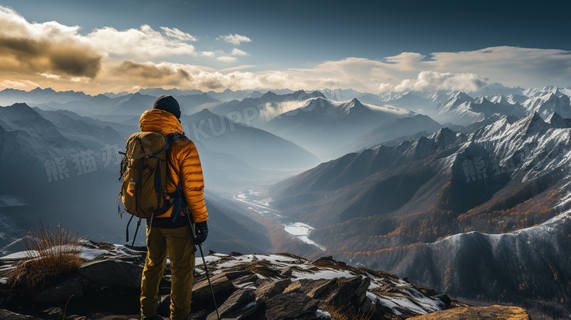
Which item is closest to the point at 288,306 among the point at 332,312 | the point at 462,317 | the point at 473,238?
the point at 332,312

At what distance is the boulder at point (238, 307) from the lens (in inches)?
278

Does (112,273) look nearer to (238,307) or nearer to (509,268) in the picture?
(238,307)

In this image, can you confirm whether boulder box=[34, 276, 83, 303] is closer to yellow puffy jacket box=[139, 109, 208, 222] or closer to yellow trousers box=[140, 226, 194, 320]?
yellow trousers box=[140, 226, 194, 320]

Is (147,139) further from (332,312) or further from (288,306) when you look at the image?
(332,312)

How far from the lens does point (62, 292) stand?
24.5 feet

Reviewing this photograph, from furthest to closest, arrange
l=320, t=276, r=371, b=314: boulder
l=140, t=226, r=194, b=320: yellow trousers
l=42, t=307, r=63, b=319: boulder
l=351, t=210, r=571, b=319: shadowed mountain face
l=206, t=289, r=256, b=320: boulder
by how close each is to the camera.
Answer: l=351, t=210, r=571, b=319: shadowed mountain face → l=320, t=276, r=371, b=314: boulder → l=206, t=289, r=256, b=320: boulder → l=42, t=307, r=63, b=319: boulder → l=140, t=226, r=194, b=320: yellow trousers

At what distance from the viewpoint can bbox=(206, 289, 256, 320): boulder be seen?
23.2 ft

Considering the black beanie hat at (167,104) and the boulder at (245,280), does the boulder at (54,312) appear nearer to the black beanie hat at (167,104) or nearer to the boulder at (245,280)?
the boulder at (245,280)

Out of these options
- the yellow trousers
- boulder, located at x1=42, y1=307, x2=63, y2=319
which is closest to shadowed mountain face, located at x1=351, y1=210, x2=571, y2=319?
the yellow trousers

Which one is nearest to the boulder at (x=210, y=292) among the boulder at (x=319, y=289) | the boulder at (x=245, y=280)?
the boulder at (x=245, y=280)

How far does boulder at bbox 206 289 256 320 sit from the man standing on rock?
120 centimetres

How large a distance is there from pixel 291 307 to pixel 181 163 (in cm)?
Answer: 553

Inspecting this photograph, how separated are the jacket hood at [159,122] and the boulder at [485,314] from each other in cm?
873

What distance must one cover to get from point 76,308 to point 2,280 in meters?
2.42
